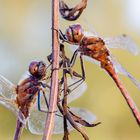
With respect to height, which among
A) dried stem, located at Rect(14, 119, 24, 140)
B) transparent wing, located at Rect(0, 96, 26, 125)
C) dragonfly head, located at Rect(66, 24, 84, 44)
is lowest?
dried stem, located at Rect(14, 119, 24, 140)

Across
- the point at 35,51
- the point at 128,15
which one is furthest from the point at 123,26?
the point at 35,51

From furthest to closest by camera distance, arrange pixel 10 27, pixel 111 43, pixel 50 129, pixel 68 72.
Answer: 1. pixel 10 27
2. pixel 111 43
3. pixel 68 72
4. pixel 50 129

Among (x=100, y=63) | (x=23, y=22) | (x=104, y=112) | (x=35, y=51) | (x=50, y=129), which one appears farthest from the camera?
(x=23, y=22)

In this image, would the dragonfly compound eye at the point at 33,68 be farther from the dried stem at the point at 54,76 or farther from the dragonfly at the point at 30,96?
the dried stem at the point at 54,76

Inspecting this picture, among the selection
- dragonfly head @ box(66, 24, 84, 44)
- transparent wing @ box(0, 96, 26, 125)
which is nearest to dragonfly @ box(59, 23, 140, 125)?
dragonfly head @ box(66, 24, 84, 44)

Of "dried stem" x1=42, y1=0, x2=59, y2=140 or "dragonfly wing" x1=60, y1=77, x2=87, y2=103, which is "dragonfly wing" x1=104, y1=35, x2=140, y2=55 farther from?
"dried stem" x1=42, y1=0, x2=59, y2=140

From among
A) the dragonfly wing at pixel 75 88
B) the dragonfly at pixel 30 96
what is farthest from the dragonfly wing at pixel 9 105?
the dragonfly wing at pixel 75 88

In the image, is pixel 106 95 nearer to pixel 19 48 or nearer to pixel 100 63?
pixel 19 48
